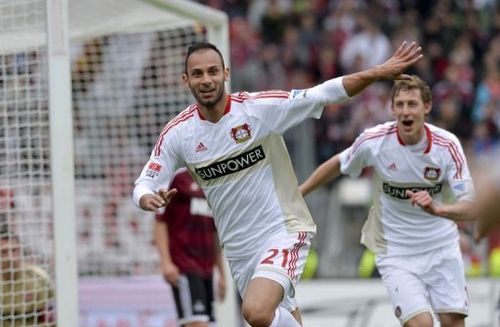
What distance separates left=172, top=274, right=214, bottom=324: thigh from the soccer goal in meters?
1.08

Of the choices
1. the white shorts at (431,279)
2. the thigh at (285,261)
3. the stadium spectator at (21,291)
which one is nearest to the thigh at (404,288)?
the white shorts at (431,279)

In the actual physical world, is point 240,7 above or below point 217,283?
above

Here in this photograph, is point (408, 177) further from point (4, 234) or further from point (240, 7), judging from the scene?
point (240, 7)

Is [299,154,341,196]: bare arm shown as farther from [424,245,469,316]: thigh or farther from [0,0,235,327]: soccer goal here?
[0,0,235,327]: soccer goal

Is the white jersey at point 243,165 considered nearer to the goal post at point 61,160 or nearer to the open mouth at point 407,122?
the open mouth at point 407,122

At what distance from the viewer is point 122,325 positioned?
12.6m

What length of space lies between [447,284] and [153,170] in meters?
2.45

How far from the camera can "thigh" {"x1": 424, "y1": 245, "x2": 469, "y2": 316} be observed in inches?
317

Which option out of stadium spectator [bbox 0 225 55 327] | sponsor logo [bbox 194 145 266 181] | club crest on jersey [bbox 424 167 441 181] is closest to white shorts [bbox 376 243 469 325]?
club crest on jersey [bbox 424 167 441 181]

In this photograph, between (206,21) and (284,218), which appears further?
(206,21)

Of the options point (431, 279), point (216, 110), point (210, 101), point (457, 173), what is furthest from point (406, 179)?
point (210, 101)

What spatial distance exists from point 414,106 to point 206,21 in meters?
3.49

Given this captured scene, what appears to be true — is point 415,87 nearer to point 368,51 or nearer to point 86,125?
point 86,125

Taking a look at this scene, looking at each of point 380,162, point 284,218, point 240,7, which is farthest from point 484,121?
point 284,218
